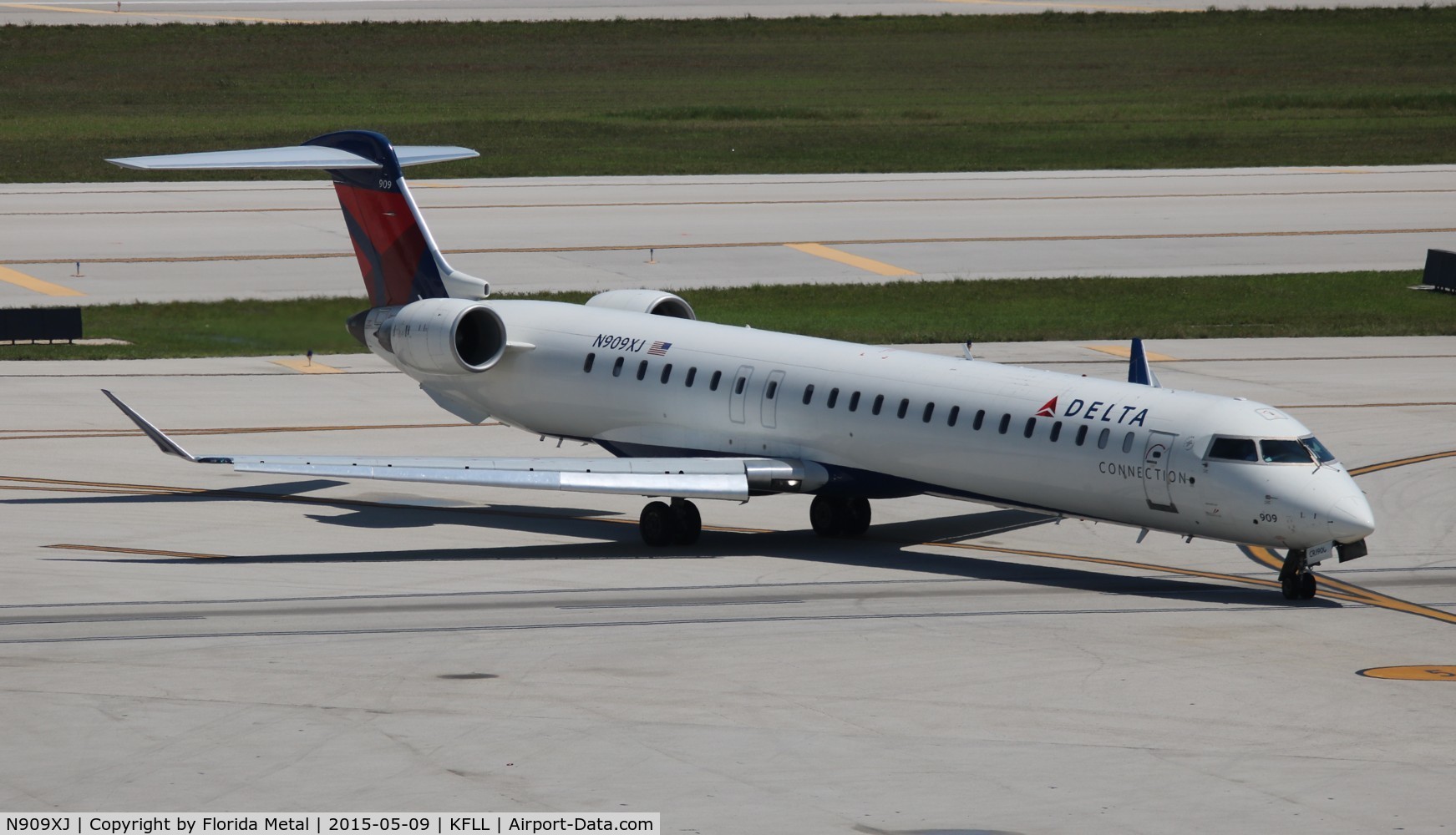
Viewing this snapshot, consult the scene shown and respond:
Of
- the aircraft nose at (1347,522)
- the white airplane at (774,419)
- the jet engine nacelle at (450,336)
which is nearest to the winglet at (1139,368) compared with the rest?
the white airplane at (774,419)

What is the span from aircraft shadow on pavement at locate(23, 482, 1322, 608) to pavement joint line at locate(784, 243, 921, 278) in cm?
2516

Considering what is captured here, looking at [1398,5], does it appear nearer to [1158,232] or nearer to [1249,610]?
[1158,232]

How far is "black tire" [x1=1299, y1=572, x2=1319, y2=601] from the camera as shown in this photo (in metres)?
24.5

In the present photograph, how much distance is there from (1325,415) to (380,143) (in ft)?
58.3

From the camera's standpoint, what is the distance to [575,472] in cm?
2742

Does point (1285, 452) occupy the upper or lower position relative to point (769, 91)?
lower

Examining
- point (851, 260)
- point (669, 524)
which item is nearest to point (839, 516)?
point (669, 524)

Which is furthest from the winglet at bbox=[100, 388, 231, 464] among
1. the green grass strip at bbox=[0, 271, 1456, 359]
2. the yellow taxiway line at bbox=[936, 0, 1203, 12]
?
the yellow taxiway line at bbox=[936, 0, 1203, 12]

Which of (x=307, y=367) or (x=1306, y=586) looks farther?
(x=307, y=367)

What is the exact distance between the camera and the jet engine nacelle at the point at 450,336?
1233 inches

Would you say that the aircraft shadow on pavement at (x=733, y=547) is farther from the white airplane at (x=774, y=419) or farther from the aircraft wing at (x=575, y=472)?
the aircraft wing at (x=575, y=472)
